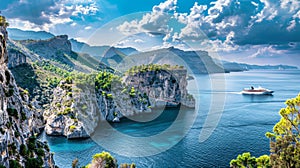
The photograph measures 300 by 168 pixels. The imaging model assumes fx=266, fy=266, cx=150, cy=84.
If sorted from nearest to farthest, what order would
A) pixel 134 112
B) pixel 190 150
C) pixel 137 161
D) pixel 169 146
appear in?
pixel 137 161 → pixel 190 150 → pixel 169 146 → pixel 134 112

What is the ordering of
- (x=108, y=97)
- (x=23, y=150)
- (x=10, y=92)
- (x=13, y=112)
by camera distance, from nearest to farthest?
(x=23, y=150) → (x=13, y=112) → (x=10, y=92) → (x=108, y=97)

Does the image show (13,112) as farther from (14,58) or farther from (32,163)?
(14,58)

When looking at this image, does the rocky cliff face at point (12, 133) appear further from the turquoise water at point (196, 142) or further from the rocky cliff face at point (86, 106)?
the rocky cliff face at point (86, 106)

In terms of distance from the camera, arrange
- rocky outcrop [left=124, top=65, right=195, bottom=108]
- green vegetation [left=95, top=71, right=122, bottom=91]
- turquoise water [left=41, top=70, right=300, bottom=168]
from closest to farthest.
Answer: turquoise water [left=41, top=70, right=300, bottom=168]
green vegetation [left=95, top=71, right=122, bottom=91]
rocky outcrop [left=124, top=65, right=195, bottom=108]

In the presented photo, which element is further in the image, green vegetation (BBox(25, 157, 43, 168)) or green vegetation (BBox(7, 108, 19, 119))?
green vegetation (BBox(7, 108, 19, 119))

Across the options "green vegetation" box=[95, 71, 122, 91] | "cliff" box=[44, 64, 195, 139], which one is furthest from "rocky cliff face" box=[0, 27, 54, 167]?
"green vegetation" box=[95, 71, 122, 91]

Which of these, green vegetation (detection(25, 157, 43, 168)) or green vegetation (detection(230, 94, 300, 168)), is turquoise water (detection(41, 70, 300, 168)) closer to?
green vegetation (detection(230, 94, 300, 168))

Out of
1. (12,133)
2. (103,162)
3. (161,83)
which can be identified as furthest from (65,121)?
(161,83)

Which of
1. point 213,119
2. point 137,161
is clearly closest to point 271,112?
point 213,119

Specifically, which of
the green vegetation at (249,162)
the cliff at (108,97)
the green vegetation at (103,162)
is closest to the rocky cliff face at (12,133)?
the green vegetation at (103,162)

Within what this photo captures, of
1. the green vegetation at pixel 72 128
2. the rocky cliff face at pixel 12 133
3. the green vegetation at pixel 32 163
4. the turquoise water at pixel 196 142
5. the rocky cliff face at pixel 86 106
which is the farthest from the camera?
the rocky cliff face at pixel 86 106

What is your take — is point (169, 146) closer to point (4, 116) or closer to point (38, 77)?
point (4, 116)
